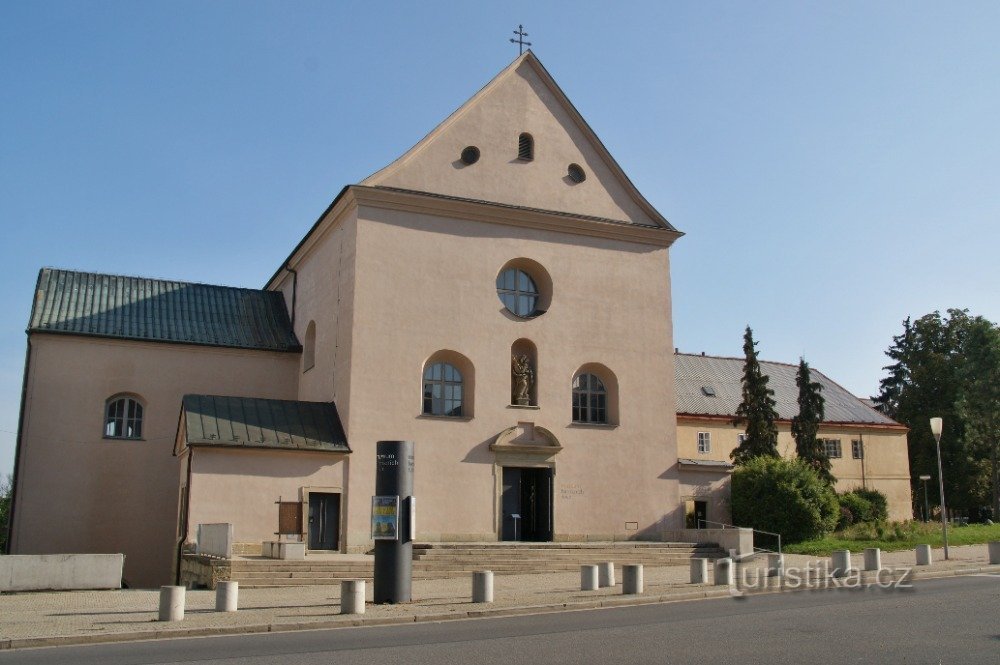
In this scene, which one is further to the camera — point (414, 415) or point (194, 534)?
point (414, 415)

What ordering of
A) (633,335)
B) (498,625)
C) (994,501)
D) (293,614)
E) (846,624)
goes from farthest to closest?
(994,501) < (633,335) < (293,614) < (498,625) < (846,624)

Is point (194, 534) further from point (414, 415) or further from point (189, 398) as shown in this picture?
point (414, 415)

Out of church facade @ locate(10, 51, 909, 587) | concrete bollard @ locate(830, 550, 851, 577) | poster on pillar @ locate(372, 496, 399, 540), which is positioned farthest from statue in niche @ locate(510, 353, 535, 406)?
poster on pillar @ locate(372, 496, 399, 540)

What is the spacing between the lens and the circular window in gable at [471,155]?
30.4 m

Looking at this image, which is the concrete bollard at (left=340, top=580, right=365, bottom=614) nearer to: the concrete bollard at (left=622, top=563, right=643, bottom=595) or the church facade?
the concrete bollard at (left=622, top=563, right=643, bottom=595)

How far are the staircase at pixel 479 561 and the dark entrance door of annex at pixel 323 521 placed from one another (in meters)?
2.75

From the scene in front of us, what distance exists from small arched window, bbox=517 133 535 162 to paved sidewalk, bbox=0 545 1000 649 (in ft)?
47.0

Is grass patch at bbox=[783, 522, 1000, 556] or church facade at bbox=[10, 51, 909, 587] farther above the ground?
church facade at bbox=[10, 51, 909, 587]

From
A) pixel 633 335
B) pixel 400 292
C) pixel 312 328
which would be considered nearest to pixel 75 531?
pixel 312 328

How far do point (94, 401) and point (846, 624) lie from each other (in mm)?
25085

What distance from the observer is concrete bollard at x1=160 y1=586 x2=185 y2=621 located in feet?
51.8

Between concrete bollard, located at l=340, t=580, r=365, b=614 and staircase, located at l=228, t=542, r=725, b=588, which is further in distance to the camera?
staircase, located at l=228, t=542, r=725, b=588

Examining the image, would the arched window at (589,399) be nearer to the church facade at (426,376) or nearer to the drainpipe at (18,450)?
the church facade at (426,376)

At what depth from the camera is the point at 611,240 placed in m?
32.3
